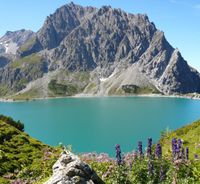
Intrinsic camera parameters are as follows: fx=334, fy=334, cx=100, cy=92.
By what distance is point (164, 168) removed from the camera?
52.1 ft

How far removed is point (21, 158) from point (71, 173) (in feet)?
73.6

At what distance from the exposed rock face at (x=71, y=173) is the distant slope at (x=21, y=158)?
12.1m

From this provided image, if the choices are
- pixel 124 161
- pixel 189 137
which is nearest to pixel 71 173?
pixel 124 161

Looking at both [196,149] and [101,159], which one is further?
[196,149]

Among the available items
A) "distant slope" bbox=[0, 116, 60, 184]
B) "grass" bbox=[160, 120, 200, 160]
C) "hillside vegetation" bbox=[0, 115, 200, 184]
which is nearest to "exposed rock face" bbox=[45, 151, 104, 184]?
"hillside vegetation" bbox=[0, 115, 200, 184]

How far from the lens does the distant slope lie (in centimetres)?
2777

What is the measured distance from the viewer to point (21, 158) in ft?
108

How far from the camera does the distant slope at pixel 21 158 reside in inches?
1093

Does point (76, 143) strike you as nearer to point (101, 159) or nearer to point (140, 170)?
point (101, 159)

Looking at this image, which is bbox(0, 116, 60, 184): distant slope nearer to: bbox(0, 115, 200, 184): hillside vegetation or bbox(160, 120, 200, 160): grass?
bbox(0, 115, 200, 184): hillside vegetation

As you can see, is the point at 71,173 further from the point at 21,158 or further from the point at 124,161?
the point at 21,158

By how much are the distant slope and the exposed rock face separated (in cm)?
1210

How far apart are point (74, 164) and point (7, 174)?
1811 centimetres

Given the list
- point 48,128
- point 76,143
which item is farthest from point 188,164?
point 48,128
